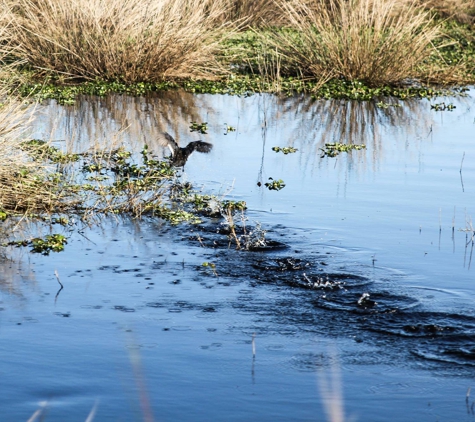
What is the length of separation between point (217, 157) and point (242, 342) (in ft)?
20.1

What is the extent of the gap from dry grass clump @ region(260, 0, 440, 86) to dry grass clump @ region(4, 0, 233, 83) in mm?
1876

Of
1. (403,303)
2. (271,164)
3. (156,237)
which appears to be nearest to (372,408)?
(403,303)

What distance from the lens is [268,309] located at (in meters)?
6.07

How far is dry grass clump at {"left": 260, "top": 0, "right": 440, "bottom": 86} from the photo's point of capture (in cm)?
1642

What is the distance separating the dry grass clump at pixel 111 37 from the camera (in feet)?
52.8

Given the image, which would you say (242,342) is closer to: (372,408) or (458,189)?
(372,408)

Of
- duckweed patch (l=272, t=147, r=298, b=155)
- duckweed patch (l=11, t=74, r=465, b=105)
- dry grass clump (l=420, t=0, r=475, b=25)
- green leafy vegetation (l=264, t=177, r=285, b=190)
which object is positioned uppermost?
dry grass clump (l=420, t=0, r=475, b=25)

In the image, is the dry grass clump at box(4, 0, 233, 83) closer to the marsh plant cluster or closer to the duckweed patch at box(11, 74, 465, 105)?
the duckweed patch at box(11, 74, 465, 105)

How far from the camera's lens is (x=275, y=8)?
24.2m

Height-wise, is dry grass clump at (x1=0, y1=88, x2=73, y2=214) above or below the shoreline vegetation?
below

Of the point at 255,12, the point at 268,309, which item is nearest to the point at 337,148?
the point at 268,309

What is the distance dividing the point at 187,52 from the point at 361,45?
315 cm

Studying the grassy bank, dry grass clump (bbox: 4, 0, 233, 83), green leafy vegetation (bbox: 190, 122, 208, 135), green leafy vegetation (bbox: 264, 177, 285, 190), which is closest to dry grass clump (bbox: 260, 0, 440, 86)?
the grassy bank

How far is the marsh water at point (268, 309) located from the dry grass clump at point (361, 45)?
20.2 ft
